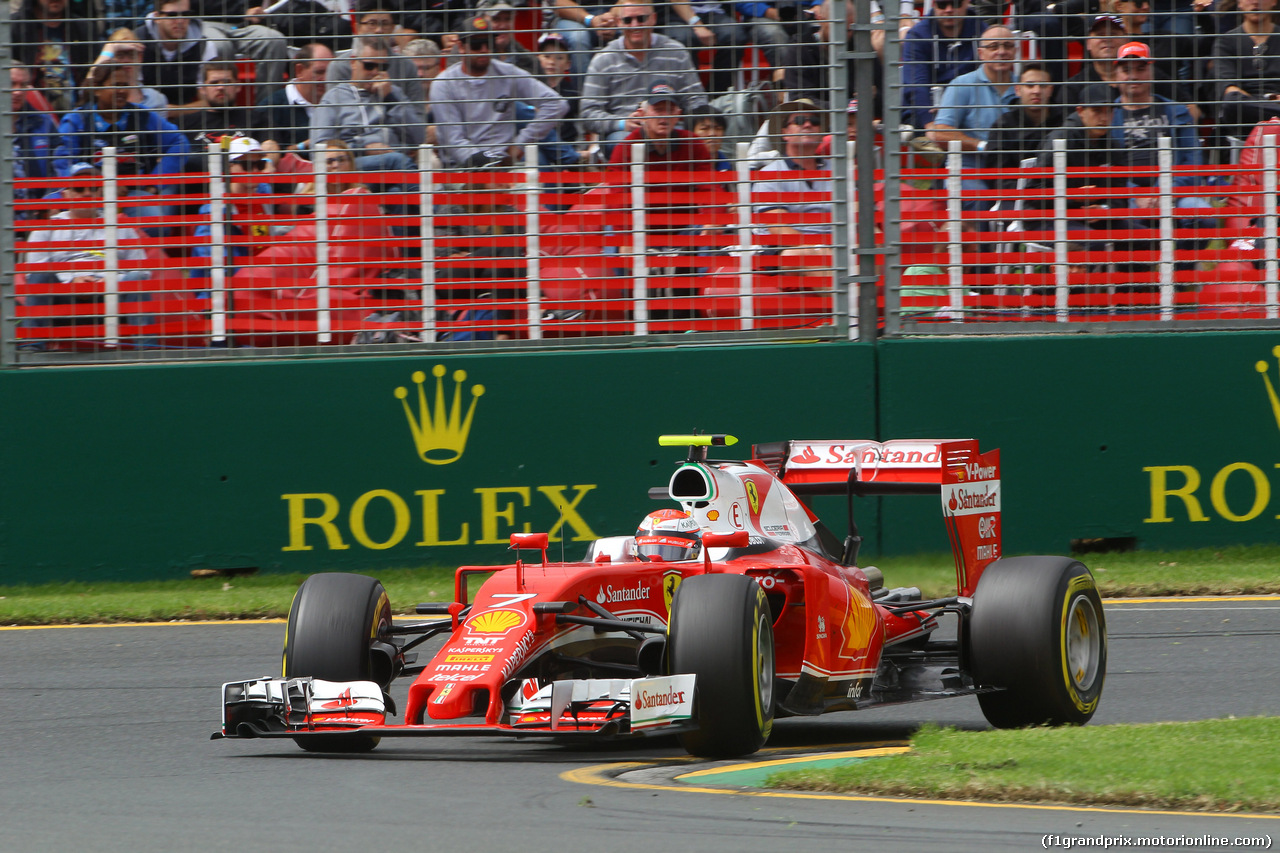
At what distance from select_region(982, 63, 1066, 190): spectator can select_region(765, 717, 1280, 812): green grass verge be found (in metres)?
6.46

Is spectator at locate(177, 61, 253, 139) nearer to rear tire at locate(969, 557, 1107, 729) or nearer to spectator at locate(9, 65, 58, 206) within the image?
spectator at locate(9, 65, 58, 206)

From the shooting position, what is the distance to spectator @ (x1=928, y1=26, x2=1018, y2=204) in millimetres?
12383

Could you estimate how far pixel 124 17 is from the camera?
12359mm

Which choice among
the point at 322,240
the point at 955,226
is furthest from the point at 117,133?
the point at 955,226

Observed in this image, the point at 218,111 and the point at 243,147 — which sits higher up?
the point at 218,111

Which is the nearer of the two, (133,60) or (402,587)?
(402,587)

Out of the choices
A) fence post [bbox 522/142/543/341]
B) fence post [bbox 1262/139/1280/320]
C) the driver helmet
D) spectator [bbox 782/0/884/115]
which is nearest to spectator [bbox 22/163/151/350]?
fence post [bbox 522/142/543/341]

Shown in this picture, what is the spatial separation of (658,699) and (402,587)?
546 centimetres

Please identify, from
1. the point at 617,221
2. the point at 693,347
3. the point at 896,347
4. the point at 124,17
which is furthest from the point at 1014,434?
the point at 124,17

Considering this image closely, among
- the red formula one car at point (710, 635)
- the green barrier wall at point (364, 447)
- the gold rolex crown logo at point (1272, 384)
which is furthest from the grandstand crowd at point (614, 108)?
the red formula one car at point (710, 635)

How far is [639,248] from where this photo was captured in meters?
12.4

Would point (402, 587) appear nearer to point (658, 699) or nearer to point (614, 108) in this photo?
point (614, 108)

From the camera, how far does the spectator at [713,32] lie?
482 inches

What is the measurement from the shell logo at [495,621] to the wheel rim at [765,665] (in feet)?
3.05
